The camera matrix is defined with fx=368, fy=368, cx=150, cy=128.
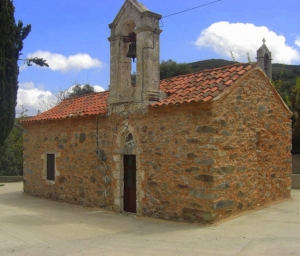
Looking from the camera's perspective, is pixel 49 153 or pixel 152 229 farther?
pixel 49 153

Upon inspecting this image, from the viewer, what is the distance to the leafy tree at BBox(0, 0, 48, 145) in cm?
980

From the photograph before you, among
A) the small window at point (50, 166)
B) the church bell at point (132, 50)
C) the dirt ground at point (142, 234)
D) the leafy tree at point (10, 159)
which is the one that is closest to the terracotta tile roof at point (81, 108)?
the small window at point (50, 166)

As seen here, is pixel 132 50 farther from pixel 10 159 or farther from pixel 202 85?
pixel 10 159

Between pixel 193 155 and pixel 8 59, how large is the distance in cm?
581

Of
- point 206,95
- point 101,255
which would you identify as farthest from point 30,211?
point 206,95

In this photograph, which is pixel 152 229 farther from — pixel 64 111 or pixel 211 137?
pixel 64 111

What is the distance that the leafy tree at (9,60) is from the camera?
980 centimetres

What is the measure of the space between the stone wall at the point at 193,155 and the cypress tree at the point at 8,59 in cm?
199

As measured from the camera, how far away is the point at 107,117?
10.3 m

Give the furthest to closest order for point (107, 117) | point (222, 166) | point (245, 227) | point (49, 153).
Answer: point (49, 153) → point (107, 117) → point (222, 166) → point (245, 227)

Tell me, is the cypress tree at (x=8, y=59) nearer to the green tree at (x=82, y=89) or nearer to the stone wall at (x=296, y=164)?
the stone wall at (x=296, y=164)

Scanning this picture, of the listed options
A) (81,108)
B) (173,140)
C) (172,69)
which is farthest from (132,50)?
(172,69)

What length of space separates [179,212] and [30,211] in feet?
15.6

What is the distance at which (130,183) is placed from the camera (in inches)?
390
